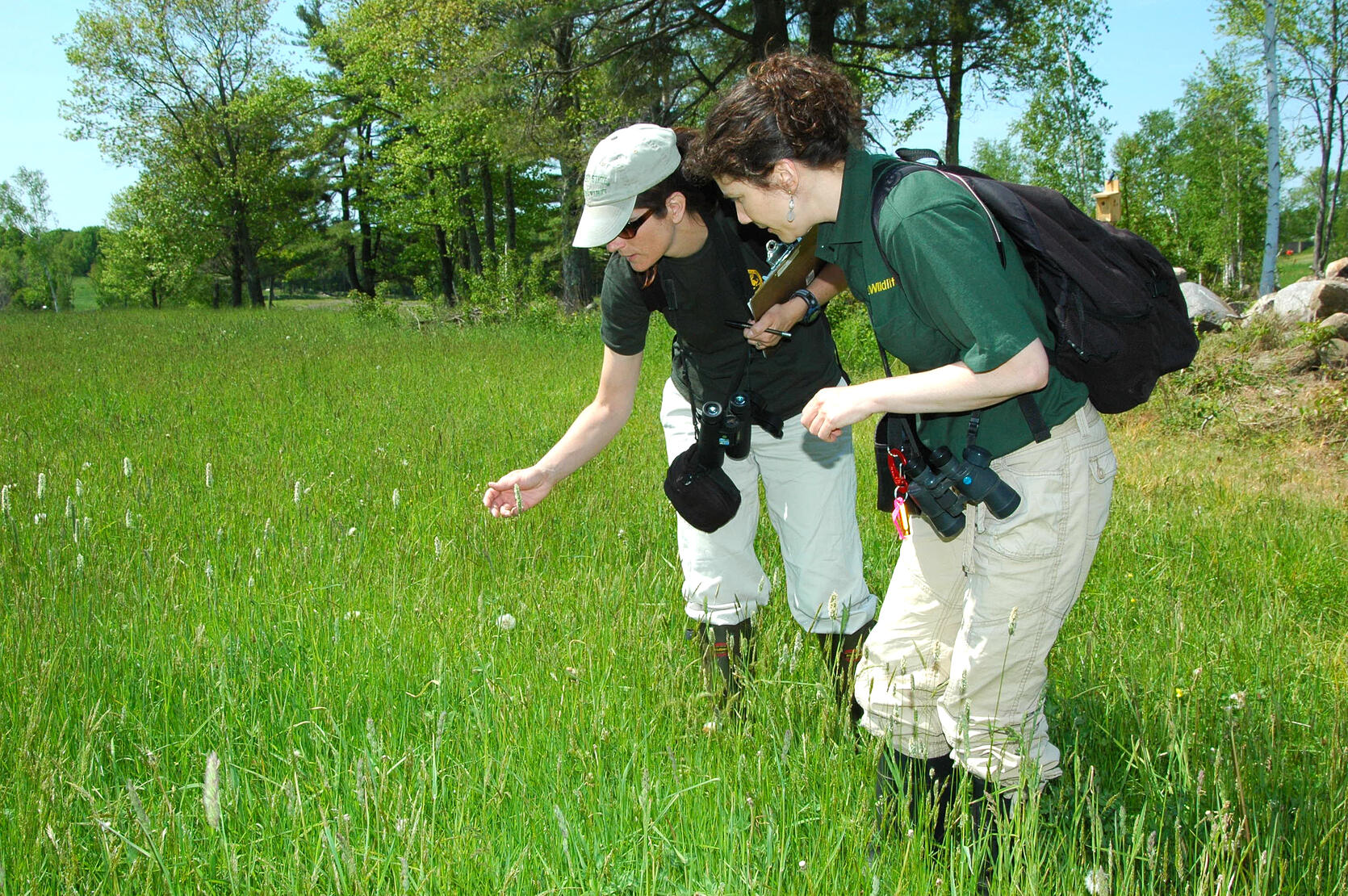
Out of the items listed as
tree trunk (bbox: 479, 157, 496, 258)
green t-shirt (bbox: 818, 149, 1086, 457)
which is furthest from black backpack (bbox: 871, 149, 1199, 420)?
tree trunk (bbox: 479, 157, 496, 258)

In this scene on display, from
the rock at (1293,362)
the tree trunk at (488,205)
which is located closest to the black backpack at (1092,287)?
the rock at (1293,362)

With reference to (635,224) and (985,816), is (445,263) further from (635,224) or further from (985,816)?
(985,816)

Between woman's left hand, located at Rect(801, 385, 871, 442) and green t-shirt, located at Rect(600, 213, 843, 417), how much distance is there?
1021 millimetres

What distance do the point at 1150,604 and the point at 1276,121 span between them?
75.4ft

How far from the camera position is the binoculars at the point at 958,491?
2.04 m

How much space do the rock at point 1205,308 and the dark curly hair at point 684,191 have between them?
950 centimetres

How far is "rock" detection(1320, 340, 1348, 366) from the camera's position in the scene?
8875 mm

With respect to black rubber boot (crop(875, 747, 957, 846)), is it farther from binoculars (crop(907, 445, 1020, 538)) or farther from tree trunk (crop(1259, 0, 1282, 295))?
tree trunk (crop(1259, 0, 1282, 295))

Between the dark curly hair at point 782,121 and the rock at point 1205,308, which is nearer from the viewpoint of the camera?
the dark curly hair at point 782,121

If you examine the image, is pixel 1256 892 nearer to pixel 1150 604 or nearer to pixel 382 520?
pixel 1150 604

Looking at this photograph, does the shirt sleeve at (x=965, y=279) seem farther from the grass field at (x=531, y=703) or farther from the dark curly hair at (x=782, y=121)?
the grass field at (x=531, y=703)

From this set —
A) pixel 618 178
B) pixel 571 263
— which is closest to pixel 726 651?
pixel 618 178

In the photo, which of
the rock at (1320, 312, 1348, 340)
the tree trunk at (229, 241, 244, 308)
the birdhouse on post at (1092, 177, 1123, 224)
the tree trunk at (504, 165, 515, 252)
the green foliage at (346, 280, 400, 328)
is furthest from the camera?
the tree trunk at (229, 241, 244, 308)

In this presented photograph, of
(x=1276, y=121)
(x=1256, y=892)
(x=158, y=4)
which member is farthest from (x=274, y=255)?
(x=1256, y=892)
